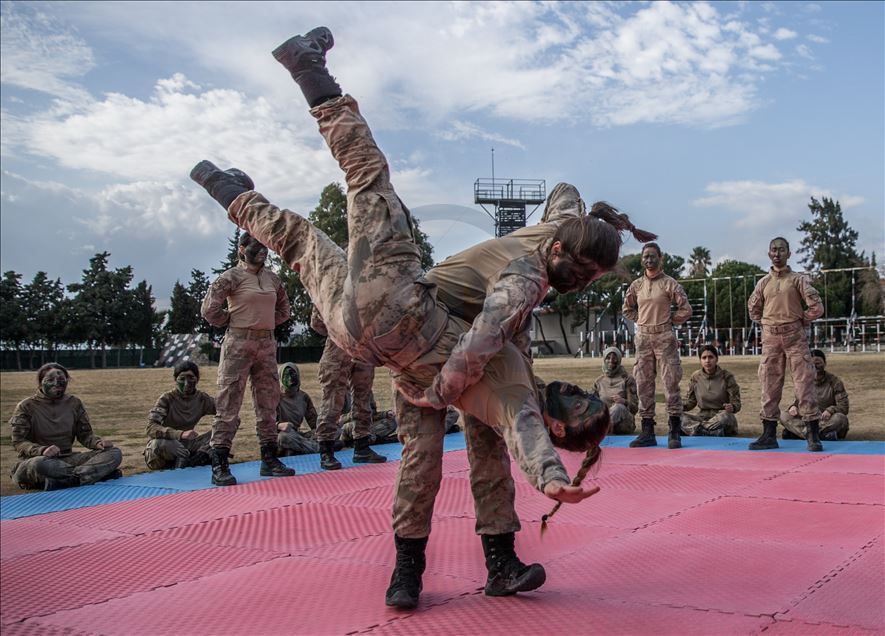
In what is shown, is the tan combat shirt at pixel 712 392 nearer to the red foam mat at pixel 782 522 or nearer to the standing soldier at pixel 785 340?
the standing soldier at pixel 785 340

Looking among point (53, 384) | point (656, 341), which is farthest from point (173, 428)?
point (656, 341)

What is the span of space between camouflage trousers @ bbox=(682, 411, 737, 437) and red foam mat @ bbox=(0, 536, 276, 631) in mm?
8059

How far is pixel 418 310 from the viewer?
3.42 meters

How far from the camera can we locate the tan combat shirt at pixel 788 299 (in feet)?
30.9

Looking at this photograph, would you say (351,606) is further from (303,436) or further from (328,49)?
(303,436)

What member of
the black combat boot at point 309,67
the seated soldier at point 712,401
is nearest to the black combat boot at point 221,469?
the black combat boot at point 309,67

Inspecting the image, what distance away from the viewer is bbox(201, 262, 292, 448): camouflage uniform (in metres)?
7.79

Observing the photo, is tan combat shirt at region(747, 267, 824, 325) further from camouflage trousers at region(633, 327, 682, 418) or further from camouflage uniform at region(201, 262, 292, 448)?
camouflage uniform at region(201, 262, 292, 448)

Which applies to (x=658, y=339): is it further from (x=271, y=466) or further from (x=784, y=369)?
(x=271, y=466)

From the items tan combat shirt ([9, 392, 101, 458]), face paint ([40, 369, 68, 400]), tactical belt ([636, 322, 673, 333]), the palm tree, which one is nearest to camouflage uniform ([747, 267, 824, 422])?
tactical belt ([636, 322, 673, 333])

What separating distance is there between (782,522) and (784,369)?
4.69 metres

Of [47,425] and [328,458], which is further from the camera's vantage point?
→ [328,458]

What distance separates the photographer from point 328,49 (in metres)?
3.98

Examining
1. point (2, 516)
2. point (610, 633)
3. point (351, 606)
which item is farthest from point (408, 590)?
point (2, 516)
